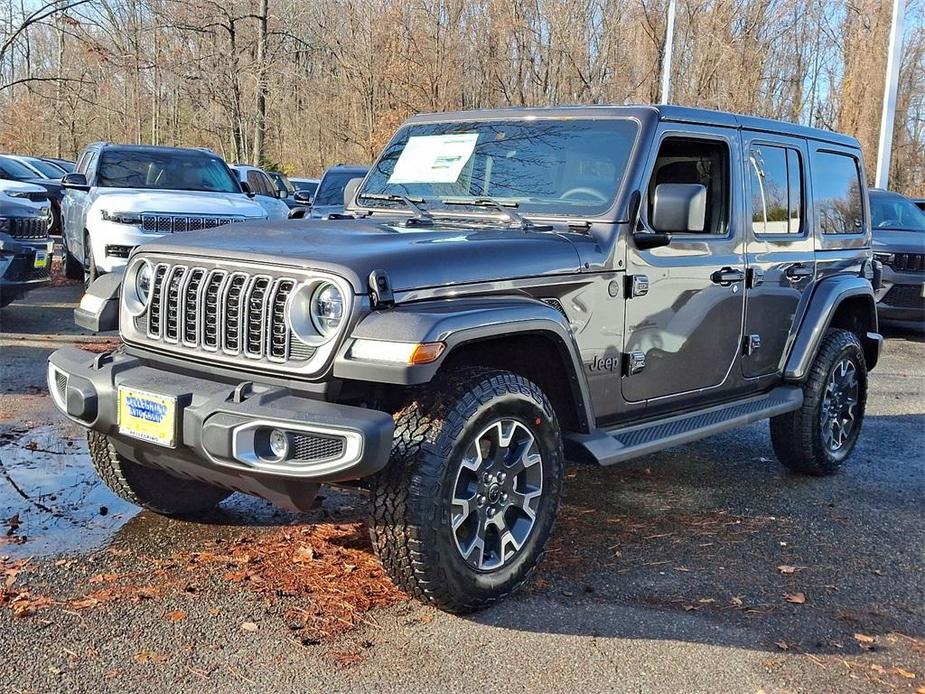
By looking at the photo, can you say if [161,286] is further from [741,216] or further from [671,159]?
[741,216]

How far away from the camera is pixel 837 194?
599cm

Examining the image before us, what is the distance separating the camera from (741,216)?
5047 millimetres

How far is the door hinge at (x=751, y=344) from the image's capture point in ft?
16.9

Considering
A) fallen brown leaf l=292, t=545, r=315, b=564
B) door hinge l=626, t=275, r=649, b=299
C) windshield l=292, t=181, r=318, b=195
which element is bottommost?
fallen brown leaf l=292, t=545, r=315, b=564

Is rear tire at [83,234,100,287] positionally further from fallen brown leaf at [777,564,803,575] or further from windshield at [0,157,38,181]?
windshield at [0,157,38,181]

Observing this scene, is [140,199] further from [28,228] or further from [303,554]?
[303,554]

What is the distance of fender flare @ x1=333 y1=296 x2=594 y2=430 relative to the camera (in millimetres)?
3275

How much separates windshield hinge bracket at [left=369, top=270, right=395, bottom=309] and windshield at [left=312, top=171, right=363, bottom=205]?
9448 millimetres

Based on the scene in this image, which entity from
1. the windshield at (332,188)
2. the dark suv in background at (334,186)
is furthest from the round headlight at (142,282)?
the windshield at (332,188)

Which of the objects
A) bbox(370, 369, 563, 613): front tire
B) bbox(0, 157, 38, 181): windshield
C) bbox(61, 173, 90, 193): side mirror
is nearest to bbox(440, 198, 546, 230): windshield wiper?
bbox(370, 369, 563, 613): front tire

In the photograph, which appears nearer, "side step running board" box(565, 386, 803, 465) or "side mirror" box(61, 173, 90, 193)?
"side step running board" box(565, 386, 803, 465)

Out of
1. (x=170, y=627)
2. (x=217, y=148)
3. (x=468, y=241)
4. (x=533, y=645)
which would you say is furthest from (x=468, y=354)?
(x=217, y=148)

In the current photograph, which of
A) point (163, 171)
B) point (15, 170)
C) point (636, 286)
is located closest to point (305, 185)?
point (15, 170)

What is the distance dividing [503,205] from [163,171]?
25.5ft
